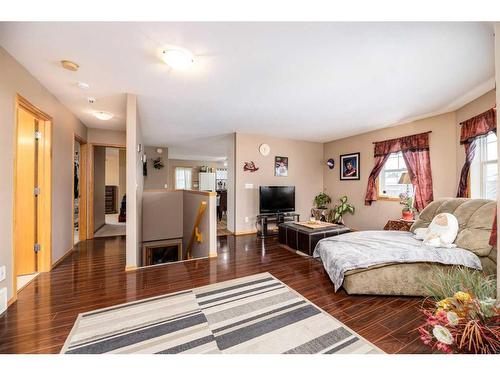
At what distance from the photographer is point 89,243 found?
4082 mm

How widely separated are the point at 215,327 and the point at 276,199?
376cm

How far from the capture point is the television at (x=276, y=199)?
16.5 ft

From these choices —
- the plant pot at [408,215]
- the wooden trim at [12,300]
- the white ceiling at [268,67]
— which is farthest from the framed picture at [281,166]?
the wooden trim at [12,300]

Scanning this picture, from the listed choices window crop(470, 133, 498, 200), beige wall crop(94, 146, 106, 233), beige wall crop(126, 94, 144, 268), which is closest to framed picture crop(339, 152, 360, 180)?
window crop(470, 133, 498, 200)

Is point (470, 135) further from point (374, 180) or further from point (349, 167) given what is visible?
point (349, 167)

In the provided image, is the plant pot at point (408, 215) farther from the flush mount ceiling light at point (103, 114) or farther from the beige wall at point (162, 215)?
the flush mount ceiling light at point (103, 114)

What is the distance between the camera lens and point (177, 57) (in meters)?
1.90

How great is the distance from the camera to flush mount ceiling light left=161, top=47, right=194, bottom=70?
1.86 metres

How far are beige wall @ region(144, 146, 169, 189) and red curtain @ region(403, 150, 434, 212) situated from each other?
21.6 ft

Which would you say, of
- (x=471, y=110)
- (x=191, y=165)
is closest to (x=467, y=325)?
(x=471, y=110)

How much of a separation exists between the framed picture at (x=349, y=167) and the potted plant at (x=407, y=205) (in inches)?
48.0
